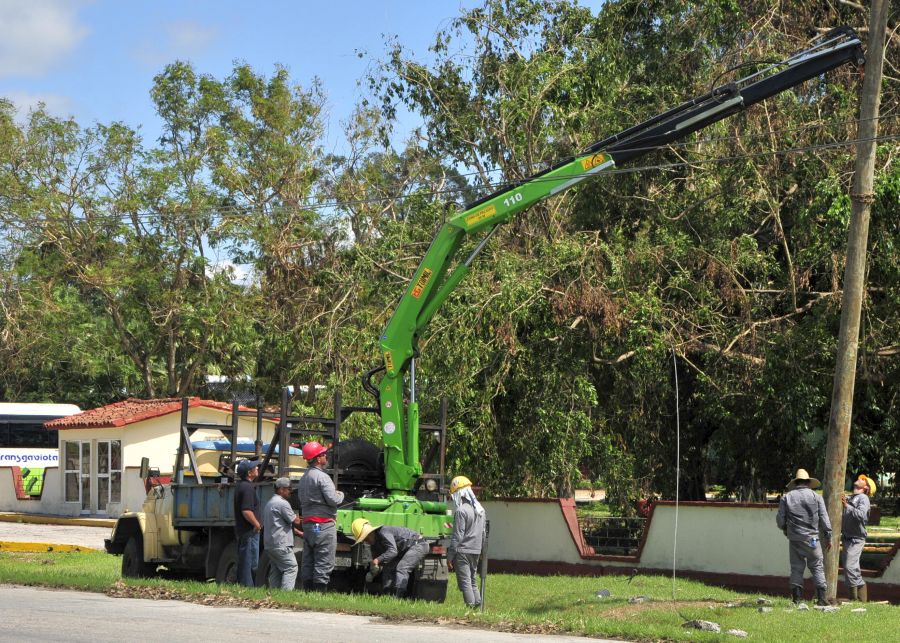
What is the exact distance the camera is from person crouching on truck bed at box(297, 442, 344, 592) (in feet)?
43.5

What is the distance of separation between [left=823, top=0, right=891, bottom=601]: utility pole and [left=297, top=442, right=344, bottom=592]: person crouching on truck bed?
20.5 ft

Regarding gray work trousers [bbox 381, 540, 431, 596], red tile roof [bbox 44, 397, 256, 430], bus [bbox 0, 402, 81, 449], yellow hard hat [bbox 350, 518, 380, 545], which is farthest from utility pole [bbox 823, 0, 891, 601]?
bus [bbox 0, 402, 81, 449]

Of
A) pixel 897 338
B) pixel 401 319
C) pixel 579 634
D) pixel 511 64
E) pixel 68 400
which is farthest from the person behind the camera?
pixel 68 400

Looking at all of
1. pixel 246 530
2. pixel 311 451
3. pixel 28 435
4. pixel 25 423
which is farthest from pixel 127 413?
pixel 311 451

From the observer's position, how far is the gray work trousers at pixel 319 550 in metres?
13.4

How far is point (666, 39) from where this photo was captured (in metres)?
23.1

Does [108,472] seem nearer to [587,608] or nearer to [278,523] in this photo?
[278,523]

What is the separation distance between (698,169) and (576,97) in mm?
3178

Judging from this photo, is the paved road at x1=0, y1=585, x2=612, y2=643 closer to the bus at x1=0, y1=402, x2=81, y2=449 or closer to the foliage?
the foliage

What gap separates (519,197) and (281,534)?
5.97 m

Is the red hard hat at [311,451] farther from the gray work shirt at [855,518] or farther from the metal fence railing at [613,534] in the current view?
the metal fence railing at [613,534]

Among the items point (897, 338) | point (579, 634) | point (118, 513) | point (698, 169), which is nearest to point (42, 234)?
point (118, 513)

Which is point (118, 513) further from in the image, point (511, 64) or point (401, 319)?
point (401, 319)

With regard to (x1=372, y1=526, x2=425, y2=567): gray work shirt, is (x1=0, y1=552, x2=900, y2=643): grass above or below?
below
